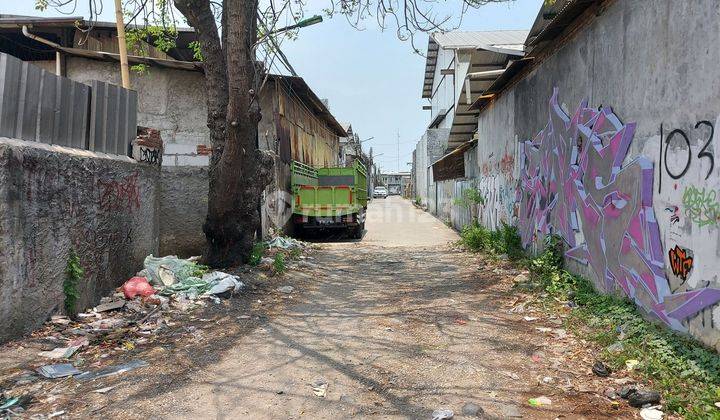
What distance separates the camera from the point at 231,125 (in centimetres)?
712

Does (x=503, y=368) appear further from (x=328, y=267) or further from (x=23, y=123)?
(x=328, y=267)

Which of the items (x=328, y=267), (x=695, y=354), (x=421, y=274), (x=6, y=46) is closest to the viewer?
(x=695, y=354)

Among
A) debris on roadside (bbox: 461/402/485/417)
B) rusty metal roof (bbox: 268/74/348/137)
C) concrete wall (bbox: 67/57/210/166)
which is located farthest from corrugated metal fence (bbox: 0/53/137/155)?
concrete wall (bbox: 67/57/210/166)

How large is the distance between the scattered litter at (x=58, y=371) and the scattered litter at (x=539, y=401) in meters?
3.37

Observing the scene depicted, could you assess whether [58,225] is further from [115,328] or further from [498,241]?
[498,241]

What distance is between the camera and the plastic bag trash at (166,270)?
A: 21.2ft

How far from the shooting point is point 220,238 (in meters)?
7.71

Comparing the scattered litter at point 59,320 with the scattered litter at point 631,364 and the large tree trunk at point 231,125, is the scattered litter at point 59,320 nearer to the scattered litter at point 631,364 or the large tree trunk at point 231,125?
the large tree trunk at point 231,125

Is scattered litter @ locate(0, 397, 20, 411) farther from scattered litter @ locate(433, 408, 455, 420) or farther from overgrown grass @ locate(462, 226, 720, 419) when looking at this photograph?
overgrown grass @ locate(462, 226, 720, 419)

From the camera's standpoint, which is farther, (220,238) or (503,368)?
(220,238)

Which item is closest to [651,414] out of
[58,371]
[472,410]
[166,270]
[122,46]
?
[472,410]

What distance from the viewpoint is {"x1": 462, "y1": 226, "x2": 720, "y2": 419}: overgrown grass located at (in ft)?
10.4

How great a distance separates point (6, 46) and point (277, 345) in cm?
1267

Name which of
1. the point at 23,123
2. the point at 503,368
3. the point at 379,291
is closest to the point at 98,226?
the point at 23,123
